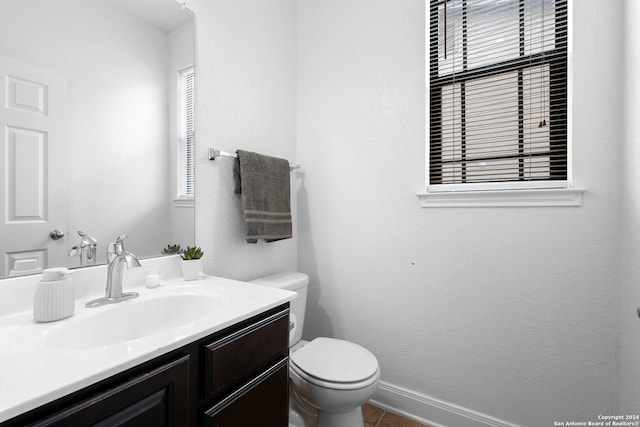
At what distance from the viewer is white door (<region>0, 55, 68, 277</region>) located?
0.87 metres

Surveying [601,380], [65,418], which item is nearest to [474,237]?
[601,380]

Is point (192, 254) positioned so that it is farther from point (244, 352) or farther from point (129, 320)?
point (244, 352)

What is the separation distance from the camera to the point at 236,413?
84 cm

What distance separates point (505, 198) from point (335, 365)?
1.02m

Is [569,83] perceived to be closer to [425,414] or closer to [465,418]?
[465,418]

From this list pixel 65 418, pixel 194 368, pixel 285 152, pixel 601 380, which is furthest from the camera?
pixel 285 152

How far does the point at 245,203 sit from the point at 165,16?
0.83 meters

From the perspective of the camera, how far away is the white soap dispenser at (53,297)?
794 mm

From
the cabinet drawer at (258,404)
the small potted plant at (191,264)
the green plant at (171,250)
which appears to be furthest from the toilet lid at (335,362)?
the green plant at (171,250)

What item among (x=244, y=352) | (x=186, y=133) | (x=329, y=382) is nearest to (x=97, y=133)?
(x=186, y=133)

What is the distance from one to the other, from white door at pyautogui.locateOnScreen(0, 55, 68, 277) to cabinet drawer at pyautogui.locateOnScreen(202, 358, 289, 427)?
2.27ft

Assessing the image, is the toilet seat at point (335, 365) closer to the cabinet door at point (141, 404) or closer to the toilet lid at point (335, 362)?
the toilet lid at point (335, 362)

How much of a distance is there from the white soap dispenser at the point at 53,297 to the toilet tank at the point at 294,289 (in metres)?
0.80

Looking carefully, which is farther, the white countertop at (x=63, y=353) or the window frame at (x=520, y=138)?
the window frame at (x=520, y=138)
